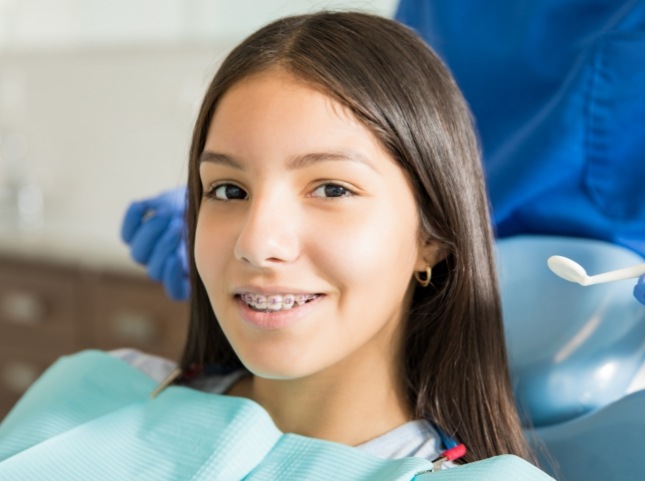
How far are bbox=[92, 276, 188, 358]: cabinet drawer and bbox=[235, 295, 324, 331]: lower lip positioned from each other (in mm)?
1313

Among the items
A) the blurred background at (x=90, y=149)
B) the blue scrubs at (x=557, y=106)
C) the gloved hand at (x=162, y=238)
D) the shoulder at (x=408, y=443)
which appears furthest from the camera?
the blurred background at (x=90, y=149)

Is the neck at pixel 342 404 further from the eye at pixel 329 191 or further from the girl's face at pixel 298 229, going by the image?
the eye at pixel 329 191

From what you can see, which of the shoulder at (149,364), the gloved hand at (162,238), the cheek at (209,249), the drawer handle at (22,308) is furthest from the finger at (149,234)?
the drawer handle at (22,308)

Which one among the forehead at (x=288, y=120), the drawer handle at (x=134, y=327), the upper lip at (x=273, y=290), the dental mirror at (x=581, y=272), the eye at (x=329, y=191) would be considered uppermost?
the forehead at (x=288, y=120)

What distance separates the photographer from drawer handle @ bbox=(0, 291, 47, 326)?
2463mm

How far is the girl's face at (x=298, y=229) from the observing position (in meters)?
0.85

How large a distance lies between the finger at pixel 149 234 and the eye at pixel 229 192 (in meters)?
0.35

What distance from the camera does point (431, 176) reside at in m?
0.93

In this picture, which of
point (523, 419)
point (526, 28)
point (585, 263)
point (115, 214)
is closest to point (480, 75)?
point (526, 28)

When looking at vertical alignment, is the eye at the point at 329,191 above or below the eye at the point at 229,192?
above

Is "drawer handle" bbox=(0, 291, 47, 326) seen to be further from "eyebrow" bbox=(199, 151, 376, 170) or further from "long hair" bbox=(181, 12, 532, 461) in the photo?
"eyebrow" bbox=(199, 151, 376, 170)

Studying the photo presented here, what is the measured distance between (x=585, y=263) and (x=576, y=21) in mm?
348

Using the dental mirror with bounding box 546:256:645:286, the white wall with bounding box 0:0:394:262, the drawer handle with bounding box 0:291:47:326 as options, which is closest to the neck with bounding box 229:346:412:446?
the dental mirror with bounding box 546:256:645:286

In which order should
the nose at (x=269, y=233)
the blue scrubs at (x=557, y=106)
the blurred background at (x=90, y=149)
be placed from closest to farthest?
the nose at (x=269, y=233) < the blue scrubs at (x=557, y=106) < the blurred background at (x=90, y=149)
